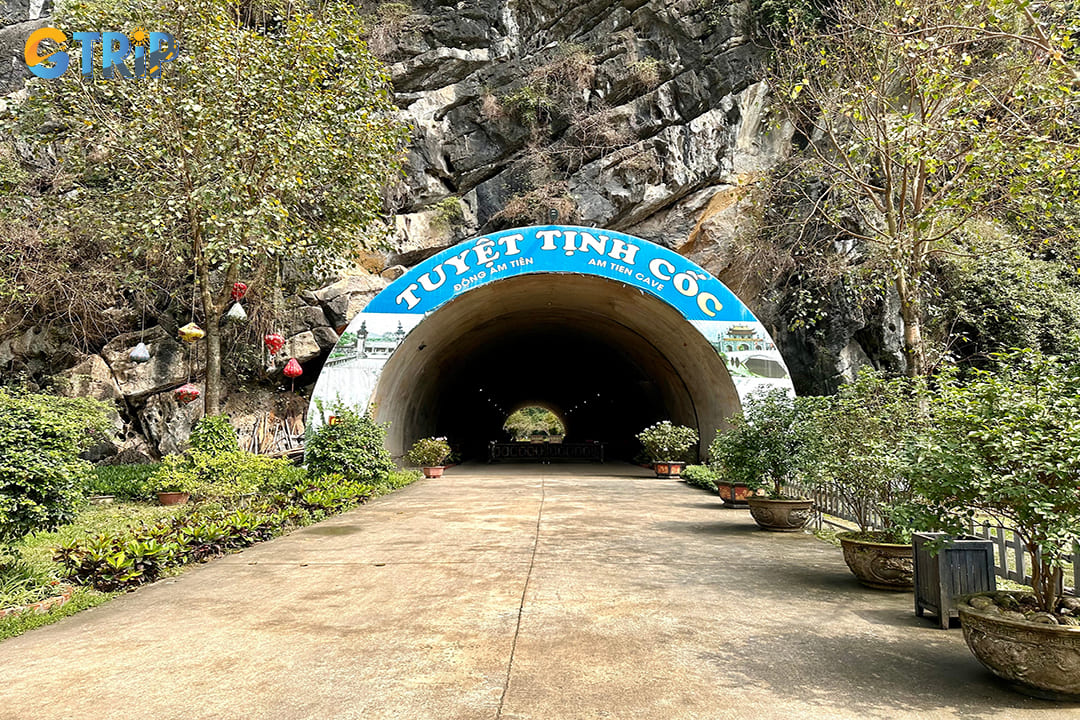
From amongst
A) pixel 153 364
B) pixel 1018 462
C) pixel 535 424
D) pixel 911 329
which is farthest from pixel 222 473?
pixel 535 424

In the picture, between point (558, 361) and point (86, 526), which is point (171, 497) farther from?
point (558, 361)

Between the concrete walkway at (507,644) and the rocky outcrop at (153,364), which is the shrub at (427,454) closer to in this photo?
the rocky outcrop at (153,364)

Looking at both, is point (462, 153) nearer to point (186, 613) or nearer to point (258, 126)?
point (258, 126)

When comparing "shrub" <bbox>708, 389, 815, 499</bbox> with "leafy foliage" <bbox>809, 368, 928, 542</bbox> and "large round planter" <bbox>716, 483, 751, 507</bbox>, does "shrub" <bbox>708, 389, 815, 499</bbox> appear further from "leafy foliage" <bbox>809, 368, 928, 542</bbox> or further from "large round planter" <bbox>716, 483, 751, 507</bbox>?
"large round planter" <bbox>716, 483, 751, 507</bbox>

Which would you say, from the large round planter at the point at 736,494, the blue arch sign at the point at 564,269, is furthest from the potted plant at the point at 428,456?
the large round planter at the point at 736,494

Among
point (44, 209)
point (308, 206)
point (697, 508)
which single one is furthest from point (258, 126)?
point (697, 508)

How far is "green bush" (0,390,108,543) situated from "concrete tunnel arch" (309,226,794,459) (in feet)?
25.0

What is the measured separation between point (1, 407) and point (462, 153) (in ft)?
57.1

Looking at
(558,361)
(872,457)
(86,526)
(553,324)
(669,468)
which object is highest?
(553,324)

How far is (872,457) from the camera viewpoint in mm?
5883

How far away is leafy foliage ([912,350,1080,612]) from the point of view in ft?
11.6

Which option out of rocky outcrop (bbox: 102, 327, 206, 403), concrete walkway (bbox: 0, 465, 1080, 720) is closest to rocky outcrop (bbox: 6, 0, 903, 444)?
rocky outcrop (bbox: 102, 327, 206, 403)

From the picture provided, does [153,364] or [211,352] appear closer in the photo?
[211,352]

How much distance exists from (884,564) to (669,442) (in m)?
12.0
